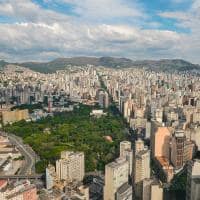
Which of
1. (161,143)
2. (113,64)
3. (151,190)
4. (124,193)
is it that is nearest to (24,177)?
(124,193)

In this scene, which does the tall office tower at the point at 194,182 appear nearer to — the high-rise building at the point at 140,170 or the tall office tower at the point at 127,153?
the high-rise building at the point at 140,170

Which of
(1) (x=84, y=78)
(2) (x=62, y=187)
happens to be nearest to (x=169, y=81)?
(1) (x=84, y=78)

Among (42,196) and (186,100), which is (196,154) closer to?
(42,196)

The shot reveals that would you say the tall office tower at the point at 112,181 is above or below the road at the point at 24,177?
above

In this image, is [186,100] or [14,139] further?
[186,100]

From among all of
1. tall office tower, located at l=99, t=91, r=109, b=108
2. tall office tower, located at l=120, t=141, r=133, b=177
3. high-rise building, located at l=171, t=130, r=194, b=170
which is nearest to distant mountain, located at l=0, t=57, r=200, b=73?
tall office tower, located at l=99, t=91, r=109, b=108

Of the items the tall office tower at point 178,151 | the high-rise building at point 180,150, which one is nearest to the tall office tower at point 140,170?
the high-rise building at point 180,150

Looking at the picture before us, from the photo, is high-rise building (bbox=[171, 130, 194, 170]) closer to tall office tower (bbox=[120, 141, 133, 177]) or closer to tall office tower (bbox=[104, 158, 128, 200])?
tall office tower (bbox=[120, 141, 133, 177])
